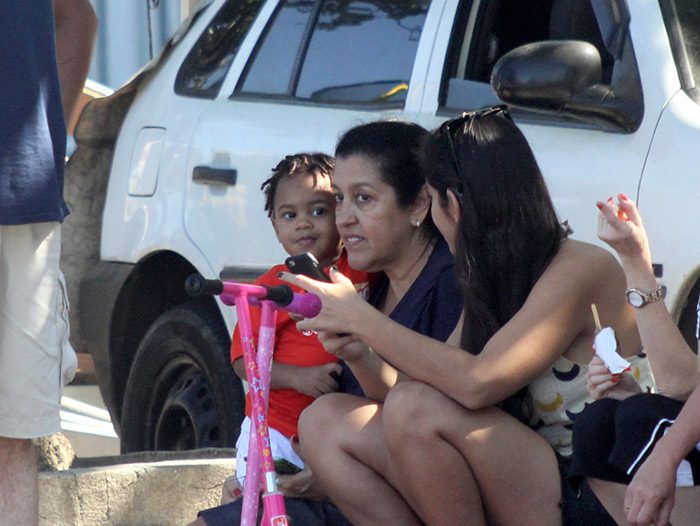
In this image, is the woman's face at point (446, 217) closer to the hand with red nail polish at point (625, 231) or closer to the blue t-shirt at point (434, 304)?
the blue t-shirt at point (434, 304)

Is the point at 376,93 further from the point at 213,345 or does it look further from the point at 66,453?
the point at 66,453

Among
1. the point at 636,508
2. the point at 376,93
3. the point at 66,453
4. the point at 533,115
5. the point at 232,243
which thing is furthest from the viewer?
the point at 66,453

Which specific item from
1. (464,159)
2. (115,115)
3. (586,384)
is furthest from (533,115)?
(115,115)

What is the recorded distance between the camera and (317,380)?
3.17 metres

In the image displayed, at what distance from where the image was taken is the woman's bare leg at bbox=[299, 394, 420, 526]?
284 centimetres

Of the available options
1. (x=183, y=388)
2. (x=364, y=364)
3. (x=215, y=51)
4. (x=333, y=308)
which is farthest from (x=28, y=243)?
(x=215, y=51)

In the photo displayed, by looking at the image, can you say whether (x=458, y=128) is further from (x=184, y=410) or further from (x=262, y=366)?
(x=184, y=410)

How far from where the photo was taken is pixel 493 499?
2.69m

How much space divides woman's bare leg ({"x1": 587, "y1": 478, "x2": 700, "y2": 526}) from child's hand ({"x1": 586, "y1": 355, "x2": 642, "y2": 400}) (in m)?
0.19

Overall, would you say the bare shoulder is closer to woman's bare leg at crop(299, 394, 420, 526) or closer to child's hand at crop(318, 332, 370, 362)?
child's hand at crop(318, 332, 370, 362)

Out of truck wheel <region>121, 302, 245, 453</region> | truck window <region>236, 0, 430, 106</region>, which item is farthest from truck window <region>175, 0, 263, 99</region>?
truck wheel <region>121, 302, 245, 453</region>

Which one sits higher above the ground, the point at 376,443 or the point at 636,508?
the point at 636,508

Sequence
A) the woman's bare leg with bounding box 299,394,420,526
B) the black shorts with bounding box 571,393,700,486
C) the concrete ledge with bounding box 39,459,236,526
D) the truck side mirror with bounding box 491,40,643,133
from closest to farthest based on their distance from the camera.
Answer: the black shorts with bounding box 571,393,700,486 < the woman's bare leg with bounding box 299,394,420,526 < the truck side mirror with bounding box 491,40,643,133 < the concrete ledge with bounding box 39,459,236,526

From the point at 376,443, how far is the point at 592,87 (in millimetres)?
1083
